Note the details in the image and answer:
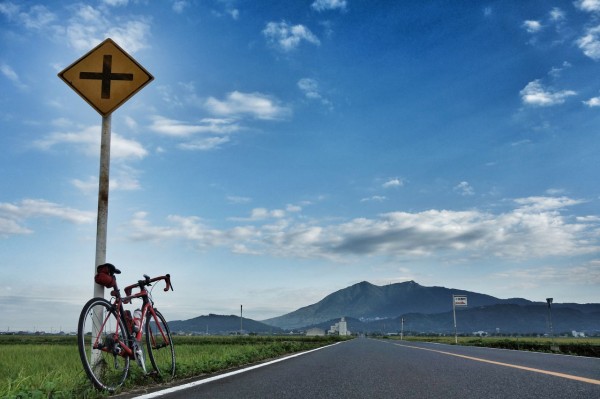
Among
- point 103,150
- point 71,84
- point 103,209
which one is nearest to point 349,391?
point 103,209

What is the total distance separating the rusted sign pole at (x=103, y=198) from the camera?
633cm

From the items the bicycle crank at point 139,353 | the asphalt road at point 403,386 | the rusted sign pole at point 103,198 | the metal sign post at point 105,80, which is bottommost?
the asphalt road at point 403,386

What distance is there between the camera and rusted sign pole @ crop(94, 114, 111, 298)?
249 inches

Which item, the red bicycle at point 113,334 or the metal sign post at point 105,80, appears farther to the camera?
the metal sign post at point 105,80

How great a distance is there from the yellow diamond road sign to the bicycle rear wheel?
9.39 feet

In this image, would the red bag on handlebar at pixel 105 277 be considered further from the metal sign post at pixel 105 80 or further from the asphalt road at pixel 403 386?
the asphalt road at pixel 403 386

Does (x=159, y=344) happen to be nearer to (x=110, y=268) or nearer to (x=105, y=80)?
(x=110, y=268)

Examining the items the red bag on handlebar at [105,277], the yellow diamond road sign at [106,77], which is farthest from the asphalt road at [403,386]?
the yellow diamond road sign at [106,77]

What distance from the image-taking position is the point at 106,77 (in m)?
7.08

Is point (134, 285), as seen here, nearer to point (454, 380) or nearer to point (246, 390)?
point (246, 390)

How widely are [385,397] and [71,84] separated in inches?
223

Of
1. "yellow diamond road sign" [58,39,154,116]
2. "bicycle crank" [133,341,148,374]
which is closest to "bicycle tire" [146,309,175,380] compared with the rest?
"bicycle crank" [133,341,148,374]

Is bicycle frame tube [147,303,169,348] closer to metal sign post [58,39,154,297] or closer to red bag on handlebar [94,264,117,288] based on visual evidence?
red bag on handlebar [94,264,117,288]

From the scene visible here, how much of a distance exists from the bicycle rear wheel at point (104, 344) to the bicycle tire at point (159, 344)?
2.37ft
